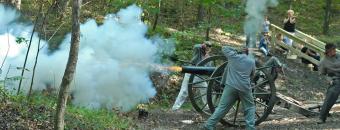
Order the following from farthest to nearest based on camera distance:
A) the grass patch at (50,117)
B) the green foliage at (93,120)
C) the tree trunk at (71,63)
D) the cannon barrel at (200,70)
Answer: the cannon barrel at (200,70), the green foliage at (93,120), the grass patch at (50,117), the tree trunk at (71,63)

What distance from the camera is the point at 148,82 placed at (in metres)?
16.7

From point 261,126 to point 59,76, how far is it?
6645 millimetres

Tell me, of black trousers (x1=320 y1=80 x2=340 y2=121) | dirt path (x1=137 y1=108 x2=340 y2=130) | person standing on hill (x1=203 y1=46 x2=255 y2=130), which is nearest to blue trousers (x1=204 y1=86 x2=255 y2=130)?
person standing on hill (x1=203 y1=46 x2=255 y2=130)

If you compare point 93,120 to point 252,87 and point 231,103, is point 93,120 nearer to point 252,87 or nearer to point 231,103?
point 231,103

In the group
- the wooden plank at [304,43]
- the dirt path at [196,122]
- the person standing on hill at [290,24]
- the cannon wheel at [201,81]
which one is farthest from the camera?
Result: the person standing on hill at [290,24]

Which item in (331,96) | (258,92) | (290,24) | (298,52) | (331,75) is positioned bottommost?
(298,52)

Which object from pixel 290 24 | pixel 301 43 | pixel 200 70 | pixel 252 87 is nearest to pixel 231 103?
pixel 252 87

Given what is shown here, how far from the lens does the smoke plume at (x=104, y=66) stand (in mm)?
15148

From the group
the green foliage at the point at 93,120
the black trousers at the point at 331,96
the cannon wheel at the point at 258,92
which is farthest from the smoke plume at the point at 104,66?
the black trousers at the point at 331,96

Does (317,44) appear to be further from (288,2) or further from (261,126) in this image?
(288,2)

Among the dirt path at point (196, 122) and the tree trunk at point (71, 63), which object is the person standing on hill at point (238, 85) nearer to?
the dirt path at point (196, 122)

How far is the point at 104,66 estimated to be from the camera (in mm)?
15492

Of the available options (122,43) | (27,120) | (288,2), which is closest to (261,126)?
(27,120)

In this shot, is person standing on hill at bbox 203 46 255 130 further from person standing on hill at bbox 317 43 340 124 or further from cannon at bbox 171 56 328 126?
person standing on hill at bbox 317 43 340 124
